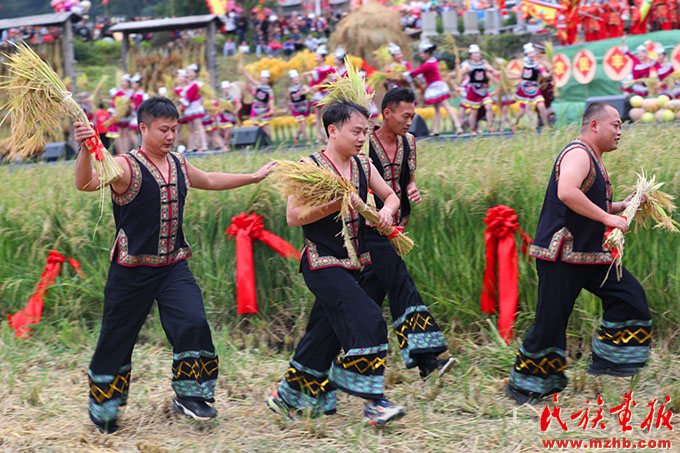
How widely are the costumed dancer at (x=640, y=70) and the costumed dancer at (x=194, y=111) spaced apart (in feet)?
24.2

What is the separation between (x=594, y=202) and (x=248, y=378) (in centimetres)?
220

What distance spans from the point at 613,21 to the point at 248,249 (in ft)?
44.9

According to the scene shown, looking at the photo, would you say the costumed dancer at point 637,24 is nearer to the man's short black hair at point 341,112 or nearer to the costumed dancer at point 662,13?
the costumed dancer at point 662,13

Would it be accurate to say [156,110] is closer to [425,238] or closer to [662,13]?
[425,238]

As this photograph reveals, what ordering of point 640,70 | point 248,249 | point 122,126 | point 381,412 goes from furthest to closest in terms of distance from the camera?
point 122,126, point 640,70, point 248,249, point 381,412

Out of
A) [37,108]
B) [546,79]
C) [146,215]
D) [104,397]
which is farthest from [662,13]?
[104,397]

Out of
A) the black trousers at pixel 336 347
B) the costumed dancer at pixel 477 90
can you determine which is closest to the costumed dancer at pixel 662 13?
the costumed dancer at pixel 477 90

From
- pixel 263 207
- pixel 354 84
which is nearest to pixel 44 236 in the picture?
pixel 263 207

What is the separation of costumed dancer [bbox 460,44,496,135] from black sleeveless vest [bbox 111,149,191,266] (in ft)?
29.5

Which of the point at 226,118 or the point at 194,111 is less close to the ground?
the point at 194,111

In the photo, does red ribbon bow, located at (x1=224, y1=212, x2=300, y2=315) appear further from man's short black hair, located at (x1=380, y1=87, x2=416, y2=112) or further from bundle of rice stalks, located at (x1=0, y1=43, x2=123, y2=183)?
bundle of rice stalks, located at (x1=0, y1=43, x2=123, y2=183)

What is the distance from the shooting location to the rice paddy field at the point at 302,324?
364 centimetres

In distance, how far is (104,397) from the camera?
149 inches

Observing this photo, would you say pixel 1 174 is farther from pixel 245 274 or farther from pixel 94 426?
pixel 94 426
